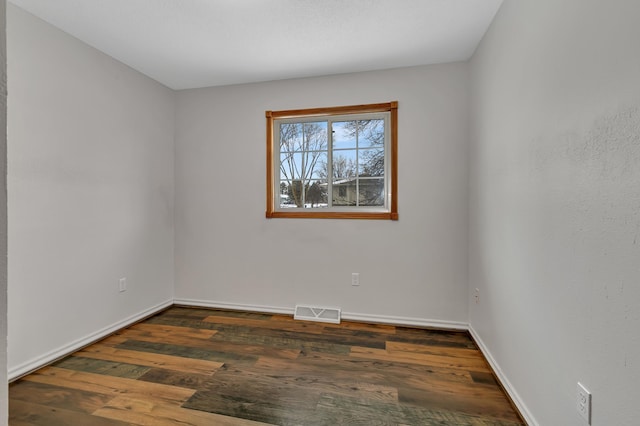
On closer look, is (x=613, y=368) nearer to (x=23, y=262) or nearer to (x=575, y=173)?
(x=575, y=173)

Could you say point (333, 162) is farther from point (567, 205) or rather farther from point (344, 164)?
point (567, 205)

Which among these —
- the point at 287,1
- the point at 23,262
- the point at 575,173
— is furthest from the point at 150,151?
the point at 575,173

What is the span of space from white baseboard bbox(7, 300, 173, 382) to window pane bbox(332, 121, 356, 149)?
2.60 metres

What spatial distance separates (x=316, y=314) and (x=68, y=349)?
6.63ft

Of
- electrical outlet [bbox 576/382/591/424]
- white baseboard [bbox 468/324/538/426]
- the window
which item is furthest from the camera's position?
the window

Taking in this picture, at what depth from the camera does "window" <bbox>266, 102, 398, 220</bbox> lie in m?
2.91

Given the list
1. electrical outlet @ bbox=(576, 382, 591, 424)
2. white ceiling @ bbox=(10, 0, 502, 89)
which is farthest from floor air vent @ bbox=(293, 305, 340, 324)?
white ceiling @ bbox=(10, 0, 502, 89)

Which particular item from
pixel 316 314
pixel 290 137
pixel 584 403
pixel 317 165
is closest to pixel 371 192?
pixel 317 165

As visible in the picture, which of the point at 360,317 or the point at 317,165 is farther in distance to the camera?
the point at 317,165

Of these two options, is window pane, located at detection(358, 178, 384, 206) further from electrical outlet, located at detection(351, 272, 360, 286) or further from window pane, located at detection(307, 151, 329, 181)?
electrical outlet, located at detection(351, 272, 360, 286)

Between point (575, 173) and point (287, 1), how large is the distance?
1871mm

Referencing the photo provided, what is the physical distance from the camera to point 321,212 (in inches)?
119

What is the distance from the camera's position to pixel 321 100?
298 cm

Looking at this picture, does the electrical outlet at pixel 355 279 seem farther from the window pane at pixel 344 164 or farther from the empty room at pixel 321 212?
the window pane at pixel 344 164
